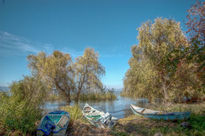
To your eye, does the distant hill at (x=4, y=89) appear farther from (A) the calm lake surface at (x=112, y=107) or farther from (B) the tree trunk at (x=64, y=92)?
(B) the tree trunk at (x=64, y=92)

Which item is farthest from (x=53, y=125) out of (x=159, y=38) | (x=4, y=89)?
(x=159, y=38)

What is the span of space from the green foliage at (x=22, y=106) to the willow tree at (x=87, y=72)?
11.4 metres

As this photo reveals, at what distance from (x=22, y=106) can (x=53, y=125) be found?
1523mm

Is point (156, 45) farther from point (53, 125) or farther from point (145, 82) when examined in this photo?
point (53, 125)

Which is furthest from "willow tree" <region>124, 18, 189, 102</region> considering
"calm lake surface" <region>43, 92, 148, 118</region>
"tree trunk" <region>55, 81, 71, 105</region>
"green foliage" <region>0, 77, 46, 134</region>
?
"tree trunk" <region>55, 81, 71, 105</region>

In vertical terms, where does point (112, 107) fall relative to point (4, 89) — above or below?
below

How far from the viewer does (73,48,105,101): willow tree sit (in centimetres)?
1823

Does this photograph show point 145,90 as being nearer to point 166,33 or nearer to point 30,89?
point 166,33

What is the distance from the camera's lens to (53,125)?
5086mm

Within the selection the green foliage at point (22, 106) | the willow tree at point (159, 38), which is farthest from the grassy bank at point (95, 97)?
the green foliage at point (22, 106)

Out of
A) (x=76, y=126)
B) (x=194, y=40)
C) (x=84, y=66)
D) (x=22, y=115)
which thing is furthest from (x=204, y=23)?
(x=84, y=66)

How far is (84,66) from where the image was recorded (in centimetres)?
1858

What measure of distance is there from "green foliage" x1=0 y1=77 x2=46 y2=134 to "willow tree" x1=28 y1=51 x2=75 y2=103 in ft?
34.7

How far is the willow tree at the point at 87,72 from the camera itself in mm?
18234
